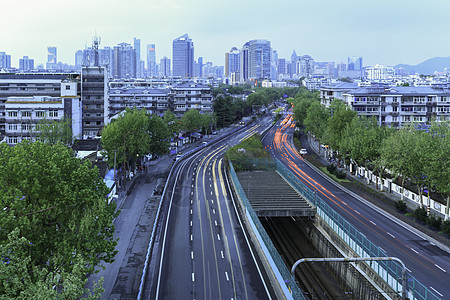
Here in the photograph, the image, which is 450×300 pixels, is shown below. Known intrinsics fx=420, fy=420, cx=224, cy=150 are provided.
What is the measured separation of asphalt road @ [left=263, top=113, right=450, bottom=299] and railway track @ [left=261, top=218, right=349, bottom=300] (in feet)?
17.3

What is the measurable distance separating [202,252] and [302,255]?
11438 mm

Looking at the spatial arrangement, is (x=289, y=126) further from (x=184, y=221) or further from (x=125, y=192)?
(x=184, y=221)

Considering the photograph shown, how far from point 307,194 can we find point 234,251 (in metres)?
15.2

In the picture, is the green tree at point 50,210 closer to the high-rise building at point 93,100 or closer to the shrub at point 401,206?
the shrub at point 401,206

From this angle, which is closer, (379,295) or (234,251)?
(379,295)

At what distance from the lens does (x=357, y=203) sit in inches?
2080

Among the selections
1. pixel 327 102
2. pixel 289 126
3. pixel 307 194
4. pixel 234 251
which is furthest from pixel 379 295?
pixel 289 126

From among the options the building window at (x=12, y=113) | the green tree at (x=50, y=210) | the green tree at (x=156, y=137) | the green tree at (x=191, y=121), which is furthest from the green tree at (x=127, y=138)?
the green tree at (x=191, y=121)

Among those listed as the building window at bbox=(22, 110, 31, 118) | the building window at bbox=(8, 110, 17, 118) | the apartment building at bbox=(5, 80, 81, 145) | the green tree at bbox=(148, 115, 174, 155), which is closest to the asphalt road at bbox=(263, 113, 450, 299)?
the green tree at bbox=(148, 115, 174, 155)

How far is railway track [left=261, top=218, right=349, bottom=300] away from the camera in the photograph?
34.3 metres

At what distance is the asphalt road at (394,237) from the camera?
32.0 m

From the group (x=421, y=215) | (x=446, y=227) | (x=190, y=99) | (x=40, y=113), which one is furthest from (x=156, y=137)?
(x=190, y=99)

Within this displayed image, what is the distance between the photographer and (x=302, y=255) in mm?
42562

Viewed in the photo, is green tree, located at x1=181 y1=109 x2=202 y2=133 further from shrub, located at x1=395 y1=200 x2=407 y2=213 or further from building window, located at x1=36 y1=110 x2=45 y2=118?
shrub, located at x1=395 y1=200 x2=407 y2=213
